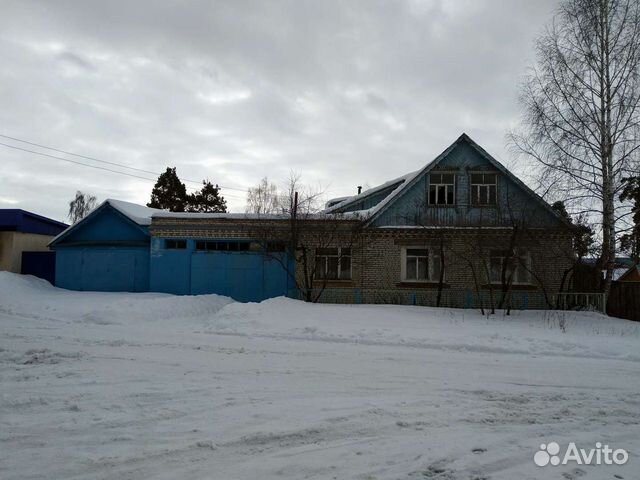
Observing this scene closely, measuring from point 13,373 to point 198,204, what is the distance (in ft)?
112

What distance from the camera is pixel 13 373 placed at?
6.57 metres

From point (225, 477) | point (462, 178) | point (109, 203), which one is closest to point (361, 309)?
point (462, 178)

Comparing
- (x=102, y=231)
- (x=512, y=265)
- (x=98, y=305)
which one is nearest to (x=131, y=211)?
(x=102, y=231)

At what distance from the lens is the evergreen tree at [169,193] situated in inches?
1518

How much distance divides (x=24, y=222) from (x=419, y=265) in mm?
18623

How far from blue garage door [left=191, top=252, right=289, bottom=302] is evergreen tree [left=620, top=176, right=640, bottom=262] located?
12.1 metres

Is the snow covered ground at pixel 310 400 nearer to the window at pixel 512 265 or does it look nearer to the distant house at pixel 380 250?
the window at pixel 512 265

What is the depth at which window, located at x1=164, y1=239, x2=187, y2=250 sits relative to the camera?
17.8 m

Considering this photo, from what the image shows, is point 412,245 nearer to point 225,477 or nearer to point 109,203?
point 109,203

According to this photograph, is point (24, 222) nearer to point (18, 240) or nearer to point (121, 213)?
point (18, 240)

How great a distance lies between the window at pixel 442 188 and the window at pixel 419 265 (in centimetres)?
228

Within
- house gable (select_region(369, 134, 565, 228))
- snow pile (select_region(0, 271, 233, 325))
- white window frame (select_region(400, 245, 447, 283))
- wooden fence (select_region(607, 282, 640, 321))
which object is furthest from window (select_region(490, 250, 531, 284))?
snow pile (select_region(0, 271, 233, 325))

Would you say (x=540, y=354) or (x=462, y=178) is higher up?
(x=462, y=178)

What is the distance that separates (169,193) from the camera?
128 feet
